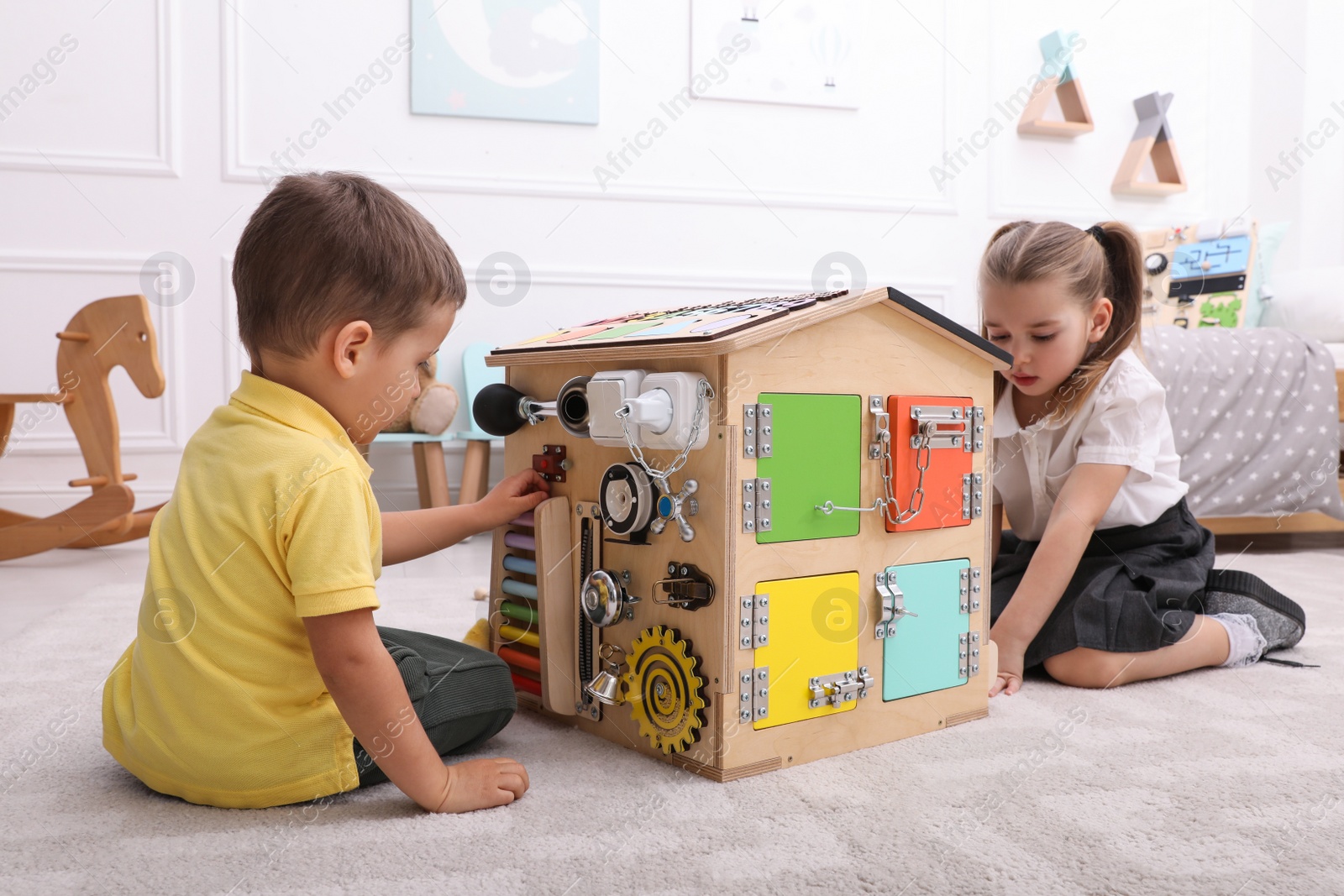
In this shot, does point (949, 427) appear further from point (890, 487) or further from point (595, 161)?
point (595, 161)

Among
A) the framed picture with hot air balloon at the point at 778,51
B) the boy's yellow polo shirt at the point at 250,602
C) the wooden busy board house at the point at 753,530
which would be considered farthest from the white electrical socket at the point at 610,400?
the framed picture with hot air balloon at the point at 778,51

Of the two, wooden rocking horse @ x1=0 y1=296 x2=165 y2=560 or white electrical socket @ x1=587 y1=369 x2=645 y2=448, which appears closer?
white electrical socket @ x1=587 y1=369 x2=645 y2=448

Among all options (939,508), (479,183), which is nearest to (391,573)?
(479,183)

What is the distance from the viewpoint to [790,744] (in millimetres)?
846

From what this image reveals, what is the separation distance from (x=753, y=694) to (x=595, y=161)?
6.74 feet

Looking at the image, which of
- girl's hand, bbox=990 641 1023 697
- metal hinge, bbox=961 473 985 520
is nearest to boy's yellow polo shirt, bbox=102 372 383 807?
metal hinge, bbox=961 473 985 520

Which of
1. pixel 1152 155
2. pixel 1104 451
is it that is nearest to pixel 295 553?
pixel 1104 451

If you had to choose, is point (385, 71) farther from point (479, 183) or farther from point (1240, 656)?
point (1240, 656)

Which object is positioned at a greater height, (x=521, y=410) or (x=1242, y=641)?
(x=521, y=410)

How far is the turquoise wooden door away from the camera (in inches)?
36.4

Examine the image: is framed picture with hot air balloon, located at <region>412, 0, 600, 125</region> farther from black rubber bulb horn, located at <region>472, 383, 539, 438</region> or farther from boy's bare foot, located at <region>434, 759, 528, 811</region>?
boy's bare foot, located at <region>434, 759, 528, 811</region>

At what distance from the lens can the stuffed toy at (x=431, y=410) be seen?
2.13 metres

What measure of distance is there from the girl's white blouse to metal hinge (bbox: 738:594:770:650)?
A: 0.53 meters

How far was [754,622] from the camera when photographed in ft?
2.66
